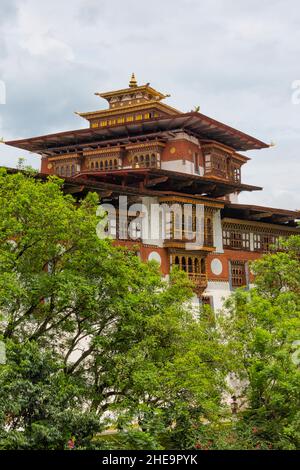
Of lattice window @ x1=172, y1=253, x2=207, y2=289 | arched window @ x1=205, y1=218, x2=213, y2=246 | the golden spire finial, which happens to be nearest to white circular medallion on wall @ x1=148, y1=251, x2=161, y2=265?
lattice window @ x1=172, y1=253, x2=207, y2=289

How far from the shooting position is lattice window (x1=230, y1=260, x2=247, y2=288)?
3597cm

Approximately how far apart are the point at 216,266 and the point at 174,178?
513cm

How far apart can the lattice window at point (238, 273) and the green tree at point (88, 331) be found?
16.0 metres

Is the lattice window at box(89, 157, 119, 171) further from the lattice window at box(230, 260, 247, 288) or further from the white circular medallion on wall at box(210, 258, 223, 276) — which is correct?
the white circular medallion on wall at box(210, 258, 223, 276)

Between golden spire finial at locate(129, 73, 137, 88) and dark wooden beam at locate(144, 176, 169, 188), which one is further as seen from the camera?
golden spire finial at locate(129, 73, 137, 88)

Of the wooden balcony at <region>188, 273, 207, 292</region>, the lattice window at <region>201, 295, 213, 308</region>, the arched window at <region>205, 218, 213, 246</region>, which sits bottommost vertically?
the lattice window at <region>201, 295, 213, 308</region>

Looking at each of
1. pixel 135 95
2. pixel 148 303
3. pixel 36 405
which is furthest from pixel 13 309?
pixel 135 95

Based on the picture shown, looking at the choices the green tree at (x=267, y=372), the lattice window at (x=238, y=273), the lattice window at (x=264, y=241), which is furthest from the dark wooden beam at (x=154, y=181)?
the green tree at (x=267, y=372)

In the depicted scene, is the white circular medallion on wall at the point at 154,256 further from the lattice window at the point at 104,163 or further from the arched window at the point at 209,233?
the lattice window at the point at 104,163

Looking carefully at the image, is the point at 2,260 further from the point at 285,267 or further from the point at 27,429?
the point at 285,267

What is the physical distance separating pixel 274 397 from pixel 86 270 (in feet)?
20.3

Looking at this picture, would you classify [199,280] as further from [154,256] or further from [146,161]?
[146,161]

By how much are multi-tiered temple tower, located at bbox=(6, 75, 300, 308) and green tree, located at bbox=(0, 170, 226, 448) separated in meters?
3.09

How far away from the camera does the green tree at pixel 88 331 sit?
56.7 feet
